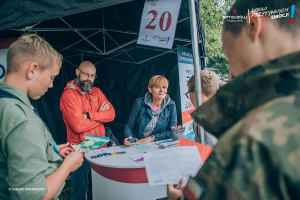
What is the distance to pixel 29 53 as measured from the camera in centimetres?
104

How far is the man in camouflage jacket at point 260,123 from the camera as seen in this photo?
0.34 metres

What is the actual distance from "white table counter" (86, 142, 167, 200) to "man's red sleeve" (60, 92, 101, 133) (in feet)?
3.45

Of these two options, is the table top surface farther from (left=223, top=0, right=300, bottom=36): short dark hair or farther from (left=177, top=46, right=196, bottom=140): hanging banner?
(left=223, top=0, right=300, bottom=36): short dark hair

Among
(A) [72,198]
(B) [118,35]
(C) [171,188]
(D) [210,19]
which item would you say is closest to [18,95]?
(C) [171,188]

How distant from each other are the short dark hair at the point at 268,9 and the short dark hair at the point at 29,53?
1.06m

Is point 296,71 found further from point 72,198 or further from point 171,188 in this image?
point 72,198

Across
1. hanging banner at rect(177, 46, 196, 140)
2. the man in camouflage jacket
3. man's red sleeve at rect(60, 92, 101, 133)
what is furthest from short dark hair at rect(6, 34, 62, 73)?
hanging banner at rect(177, 46, 196, 140)

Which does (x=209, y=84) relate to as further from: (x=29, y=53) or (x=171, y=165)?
(x=29, y=53)

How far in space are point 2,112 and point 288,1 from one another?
1.27 meters

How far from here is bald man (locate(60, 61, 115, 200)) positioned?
2.57 m

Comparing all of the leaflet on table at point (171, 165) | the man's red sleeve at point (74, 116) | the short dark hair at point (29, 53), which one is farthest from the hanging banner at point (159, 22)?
the leaflet on table at point (171, 165)

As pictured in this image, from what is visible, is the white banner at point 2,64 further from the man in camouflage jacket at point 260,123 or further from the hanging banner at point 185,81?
the man in camouflage jacket at point 260,123

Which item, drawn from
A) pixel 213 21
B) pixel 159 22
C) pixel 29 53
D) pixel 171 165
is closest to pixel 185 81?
pixel 159 22

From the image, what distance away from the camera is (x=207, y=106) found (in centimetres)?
58
